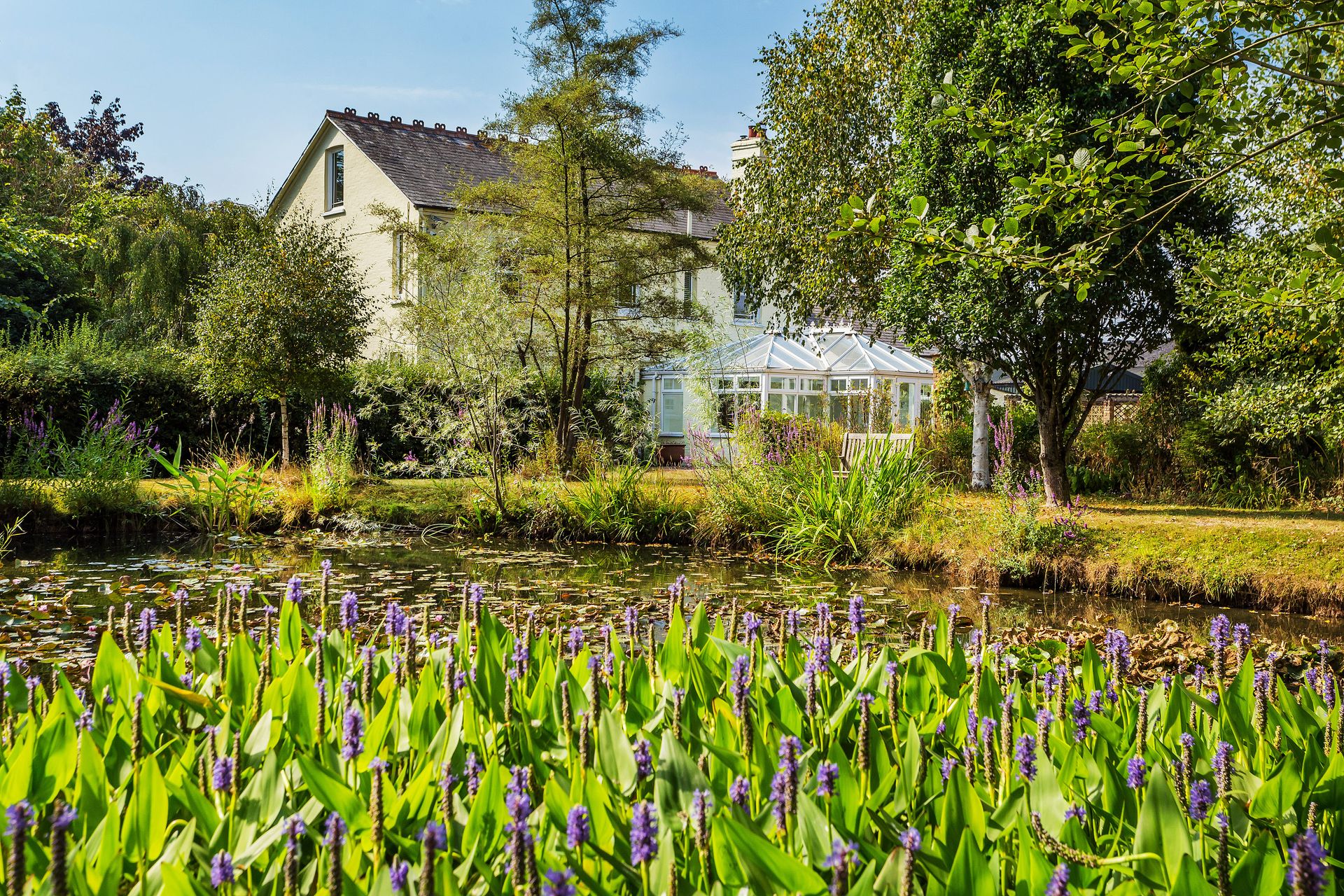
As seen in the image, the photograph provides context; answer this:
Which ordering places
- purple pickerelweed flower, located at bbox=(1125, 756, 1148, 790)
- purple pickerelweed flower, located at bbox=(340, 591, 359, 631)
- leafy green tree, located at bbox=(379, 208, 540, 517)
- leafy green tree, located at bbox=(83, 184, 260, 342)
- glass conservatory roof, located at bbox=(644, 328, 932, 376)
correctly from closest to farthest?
1. purple pickerelweed flower, located at bbox=(1125, 756, 1148, 790)
2. purple pickerelweed flower, located at bbox=(340, 591, 359, 631)
3. leafy green tree, located at bbox=(379, 208, 540, 517)
4. glass conservatory roof, located at bbox=(644, 328, 932, 376)
5. leafy green tree, located at bbox=(83, 184, 260, 342)

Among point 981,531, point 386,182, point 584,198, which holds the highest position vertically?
point 386,182

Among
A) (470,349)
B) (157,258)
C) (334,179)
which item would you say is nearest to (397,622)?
(470,349)

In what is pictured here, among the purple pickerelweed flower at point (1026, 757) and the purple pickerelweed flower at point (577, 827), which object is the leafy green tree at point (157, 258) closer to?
the purple pickerelweed flower at point (1026, 757)

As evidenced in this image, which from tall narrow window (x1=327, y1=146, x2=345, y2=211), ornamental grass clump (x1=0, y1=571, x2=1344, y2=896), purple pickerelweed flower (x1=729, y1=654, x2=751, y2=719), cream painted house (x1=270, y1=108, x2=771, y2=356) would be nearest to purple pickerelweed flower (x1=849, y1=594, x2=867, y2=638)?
ornamental grass clump (x1=0, y1=571, x2=1344, y2=896)

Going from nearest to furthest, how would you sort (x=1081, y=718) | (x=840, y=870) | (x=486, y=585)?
(x=840, y=870), (x=1081, y=718), (x=486, y=585)

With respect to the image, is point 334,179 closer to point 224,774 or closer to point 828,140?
point 828,140

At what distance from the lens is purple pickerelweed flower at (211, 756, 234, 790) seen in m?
1.70

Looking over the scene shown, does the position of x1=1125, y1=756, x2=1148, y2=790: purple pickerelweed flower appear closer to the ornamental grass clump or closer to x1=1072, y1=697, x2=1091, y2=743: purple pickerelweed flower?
the ornamental grass clump

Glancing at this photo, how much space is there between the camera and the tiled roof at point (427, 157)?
2386 cm

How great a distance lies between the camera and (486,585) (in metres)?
8.12

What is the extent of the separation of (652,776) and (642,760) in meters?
0.12

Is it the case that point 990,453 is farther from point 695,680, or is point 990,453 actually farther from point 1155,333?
point 695,680

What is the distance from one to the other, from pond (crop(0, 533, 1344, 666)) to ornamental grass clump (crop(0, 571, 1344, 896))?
127 inches

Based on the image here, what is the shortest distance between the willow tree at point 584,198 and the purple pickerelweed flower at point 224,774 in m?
13.5
